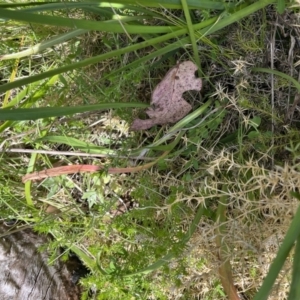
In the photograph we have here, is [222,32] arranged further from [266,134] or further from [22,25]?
[22,25]

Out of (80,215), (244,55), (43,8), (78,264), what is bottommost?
(78,264)

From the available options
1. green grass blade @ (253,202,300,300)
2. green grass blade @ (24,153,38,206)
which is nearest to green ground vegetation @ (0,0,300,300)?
green grass blade @ (24,153,38,206)

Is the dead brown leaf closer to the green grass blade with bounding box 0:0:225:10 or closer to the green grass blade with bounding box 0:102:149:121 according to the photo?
the green grass blade with bounding box 0:0:225:10

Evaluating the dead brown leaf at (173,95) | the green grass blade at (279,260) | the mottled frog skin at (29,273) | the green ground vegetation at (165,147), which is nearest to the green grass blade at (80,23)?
the green ground vegetation at (165,147)

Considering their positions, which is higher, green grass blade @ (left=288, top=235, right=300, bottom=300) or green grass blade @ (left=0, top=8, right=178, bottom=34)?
green grass blade @ (left=0, top=8, right=178, bottom=34)

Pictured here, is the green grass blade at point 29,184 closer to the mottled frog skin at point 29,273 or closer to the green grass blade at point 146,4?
the mottled frog skin at point 29,273

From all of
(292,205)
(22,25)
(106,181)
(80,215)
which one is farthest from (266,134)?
(22,25)

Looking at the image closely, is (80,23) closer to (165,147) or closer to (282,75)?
(165,147)
